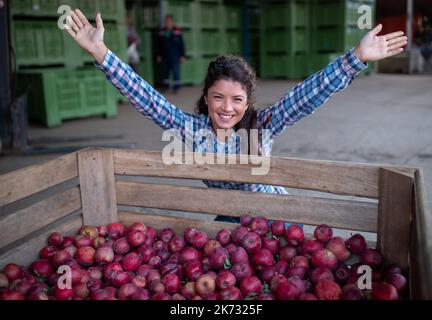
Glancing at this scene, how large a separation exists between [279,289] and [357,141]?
4.66m

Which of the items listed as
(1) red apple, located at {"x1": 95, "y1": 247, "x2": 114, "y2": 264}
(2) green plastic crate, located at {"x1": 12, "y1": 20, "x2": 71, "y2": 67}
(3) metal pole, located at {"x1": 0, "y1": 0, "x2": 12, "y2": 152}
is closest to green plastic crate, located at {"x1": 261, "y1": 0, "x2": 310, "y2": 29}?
(2) green plastic crate, located at {"x1": 12, "y1": 20, "x2": 71, "y2": 67}

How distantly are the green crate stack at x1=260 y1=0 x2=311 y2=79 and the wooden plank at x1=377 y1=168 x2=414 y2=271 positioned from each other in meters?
13.2

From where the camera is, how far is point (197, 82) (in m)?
13.5

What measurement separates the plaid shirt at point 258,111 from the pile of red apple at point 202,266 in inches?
14.3

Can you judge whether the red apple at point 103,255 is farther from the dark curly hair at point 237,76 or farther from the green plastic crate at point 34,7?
the green plastic crate at point 34,7

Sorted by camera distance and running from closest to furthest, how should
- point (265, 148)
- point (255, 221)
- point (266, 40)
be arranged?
point (255, 221)
point (265, 148)
point (266, 40)

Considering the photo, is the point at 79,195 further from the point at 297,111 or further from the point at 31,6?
the point at 31,6

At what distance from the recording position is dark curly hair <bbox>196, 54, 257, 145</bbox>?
86.4 inches

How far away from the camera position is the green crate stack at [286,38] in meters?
14.3

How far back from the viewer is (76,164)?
6.98 ft

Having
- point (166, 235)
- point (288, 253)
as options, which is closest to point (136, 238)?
point (166, 235)

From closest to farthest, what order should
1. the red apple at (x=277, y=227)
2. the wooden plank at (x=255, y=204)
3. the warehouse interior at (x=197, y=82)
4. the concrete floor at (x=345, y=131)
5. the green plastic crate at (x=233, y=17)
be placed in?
1. the wooden plank at (x=255, y=204)
2. the red apple at (x=277, y=227)
3. the concrete floor at (x=345, y=131)
4. the warehouse interior at (x=197, y=82)
5. the green plastic crate at (x=233, y=17)

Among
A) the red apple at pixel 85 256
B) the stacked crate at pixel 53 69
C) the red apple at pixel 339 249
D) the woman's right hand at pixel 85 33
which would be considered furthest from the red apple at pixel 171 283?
the stacked crate at pixel 53 69
